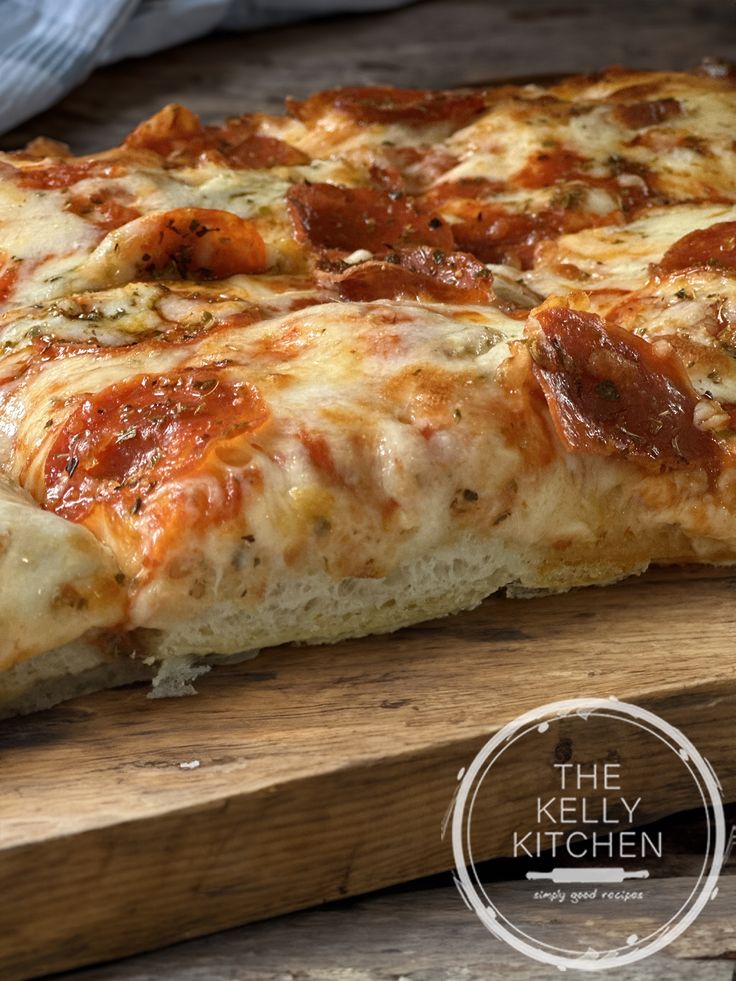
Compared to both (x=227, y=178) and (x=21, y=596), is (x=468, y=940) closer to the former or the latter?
(x=21, y=596)

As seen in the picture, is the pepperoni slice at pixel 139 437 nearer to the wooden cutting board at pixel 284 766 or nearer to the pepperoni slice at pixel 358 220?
the wooden cutting board at pixel 284 766

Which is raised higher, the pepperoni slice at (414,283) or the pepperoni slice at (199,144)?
the pepperoni slice at (199,144)

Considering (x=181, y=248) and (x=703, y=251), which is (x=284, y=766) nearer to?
(x=181, y=248)

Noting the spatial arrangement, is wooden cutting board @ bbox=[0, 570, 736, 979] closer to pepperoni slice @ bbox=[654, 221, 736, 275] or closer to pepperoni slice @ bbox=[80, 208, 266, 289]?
pepperoni slice @ bbox=[654, 221, 736, 275]

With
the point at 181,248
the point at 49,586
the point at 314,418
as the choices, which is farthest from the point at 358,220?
the point at 49,586

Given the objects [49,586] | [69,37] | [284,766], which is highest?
[69,37]

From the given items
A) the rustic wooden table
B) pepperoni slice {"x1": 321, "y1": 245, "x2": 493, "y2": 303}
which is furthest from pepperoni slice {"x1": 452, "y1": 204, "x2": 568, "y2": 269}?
the rustic wooden table

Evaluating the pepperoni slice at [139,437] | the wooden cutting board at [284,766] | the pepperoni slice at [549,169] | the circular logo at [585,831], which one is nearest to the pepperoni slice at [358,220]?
the pepperoni slice at [549,169]
